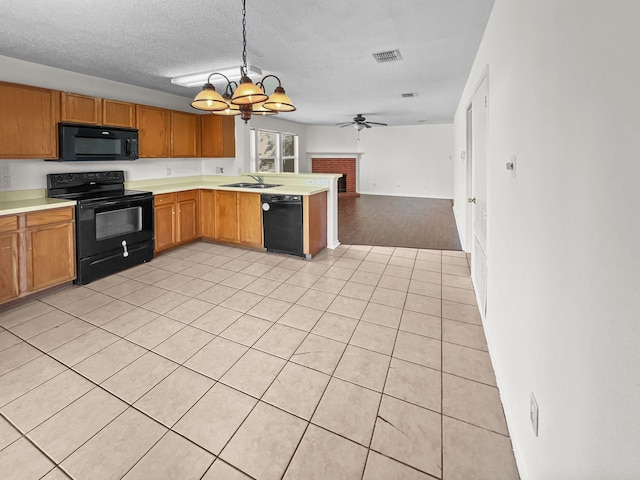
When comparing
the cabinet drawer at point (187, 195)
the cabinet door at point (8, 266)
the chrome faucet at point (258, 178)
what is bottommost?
the cabinet door at point (8, 266)

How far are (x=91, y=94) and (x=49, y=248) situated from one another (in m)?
2.13

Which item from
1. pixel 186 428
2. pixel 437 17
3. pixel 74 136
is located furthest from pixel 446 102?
pixel 186 428

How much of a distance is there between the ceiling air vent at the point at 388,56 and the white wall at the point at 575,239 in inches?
70.0

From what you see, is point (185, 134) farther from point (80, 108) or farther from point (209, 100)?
point (209, 100)

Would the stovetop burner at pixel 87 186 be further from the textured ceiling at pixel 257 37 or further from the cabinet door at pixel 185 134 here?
the textured ceiling at pixel 257 37

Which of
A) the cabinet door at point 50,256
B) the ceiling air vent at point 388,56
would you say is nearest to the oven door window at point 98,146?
the cabinet door at point 50,256

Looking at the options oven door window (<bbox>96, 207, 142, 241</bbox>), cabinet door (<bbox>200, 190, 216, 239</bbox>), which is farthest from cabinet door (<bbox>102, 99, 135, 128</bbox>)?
cabinet door (<bbox>200, 190, 216, 239</bbox>)

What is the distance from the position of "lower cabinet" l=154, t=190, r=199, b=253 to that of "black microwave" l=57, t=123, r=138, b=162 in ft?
2.29

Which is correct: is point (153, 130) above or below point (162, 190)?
above

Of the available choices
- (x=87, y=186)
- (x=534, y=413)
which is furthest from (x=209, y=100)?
(x=534, y=413)

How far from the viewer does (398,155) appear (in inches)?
430

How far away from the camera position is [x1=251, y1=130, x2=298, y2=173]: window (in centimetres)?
802

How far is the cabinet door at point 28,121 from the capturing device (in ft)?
10.3

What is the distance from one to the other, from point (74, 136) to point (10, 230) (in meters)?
1.25
